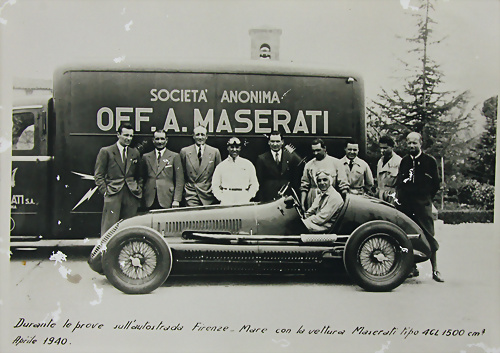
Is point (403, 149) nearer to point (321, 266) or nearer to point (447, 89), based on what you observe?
point (447, 89)

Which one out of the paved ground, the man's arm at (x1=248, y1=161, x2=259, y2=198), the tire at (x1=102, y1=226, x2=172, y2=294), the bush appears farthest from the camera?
the bush

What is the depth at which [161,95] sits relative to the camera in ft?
12.7

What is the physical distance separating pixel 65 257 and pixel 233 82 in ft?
6.79

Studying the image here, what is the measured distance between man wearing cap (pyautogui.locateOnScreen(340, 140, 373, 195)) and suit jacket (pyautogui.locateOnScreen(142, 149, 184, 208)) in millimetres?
1399

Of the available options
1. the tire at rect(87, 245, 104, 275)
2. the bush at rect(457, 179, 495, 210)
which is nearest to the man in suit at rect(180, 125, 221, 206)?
the tire at rect(87, 245, 104, 275)

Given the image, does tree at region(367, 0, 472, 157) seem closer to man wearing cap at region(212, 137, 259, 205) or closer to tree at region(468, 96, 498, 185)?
tree at region(468, 96, 498, 185)

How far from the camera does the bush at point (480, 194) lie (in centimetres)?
389

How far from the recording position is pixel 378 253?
11.7 feet

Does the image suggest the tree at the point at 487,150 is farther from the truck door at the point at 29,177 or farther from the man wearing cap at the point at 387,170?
the truck door at the point at 29,177

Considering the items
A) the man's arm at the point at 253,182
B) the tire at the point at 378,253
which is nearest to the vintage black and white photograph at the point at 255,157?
the man's arm at the point at 253,182

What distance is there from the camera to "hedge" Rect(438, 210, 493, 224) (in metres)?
3.79

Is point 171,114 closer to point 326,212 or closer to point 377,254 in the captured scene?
point 326,212

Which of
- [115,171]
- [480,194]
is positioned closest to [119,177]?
[115,171]

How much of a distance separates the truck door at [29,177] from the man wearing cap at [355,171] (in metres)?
2.60
